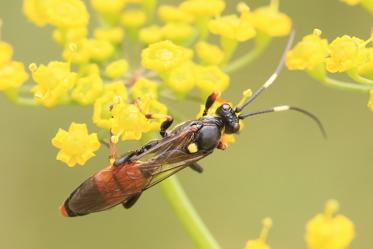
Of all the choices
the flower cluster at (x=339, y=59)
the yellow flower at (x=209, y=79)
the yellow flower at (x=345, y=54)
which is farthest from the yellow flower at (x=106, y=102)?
the yellow flower at (x=345, y=54)

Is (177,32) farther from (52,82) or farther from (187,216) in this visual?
(187,216)

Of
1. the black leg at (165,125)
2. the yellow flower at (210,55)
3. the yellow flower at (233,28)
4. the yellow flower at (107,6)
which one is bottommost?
the black leg at (165,125)

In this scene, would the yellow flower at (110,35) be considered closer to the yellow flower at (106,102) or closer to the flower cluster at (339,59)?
the yellow flower at (106,102)

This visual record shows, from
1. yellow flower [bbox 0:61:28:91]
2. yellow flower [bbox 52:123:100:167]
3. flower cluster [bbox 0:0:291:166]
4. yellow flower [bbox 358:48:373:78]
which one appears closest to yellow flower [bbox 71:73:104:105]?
flower cluster [bbox 0:0:291:166]

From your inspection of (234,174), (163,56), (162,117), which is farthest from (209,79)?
(234,174)

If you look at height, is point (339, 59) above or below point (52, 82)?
below

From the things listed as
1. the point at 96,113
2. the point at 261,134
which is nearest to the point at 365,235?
the point at 261,134
